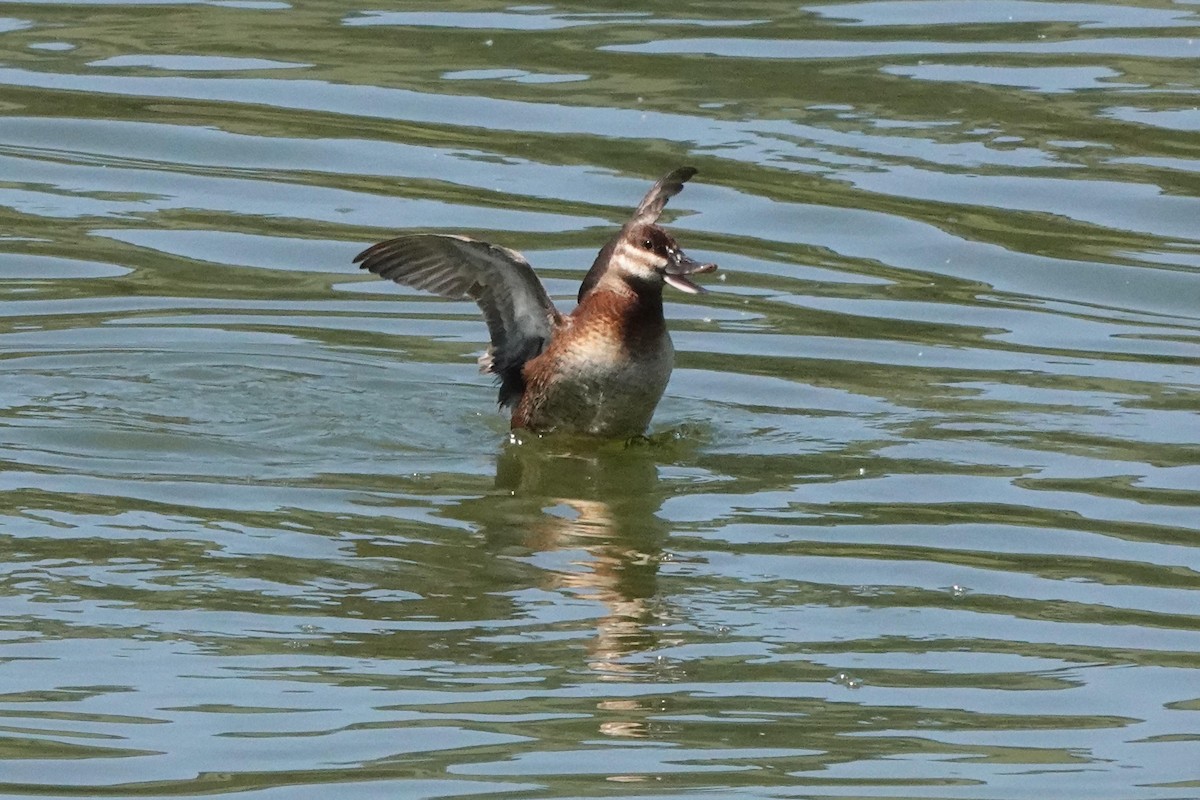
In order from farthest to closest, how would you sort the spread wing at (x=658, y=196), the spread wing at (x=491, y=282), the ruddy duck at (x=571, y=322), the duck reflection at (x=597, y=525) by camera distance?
1. the spread wing at (x=658, y=196)
2. the ruddy duck at (x=571, y=322)
3. the spread wing at (x=491, y=282)
4. the duck reflection at (x=597, y=525)

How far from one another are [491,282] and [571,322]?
428 mm

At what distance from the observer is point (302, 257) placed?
13008mm

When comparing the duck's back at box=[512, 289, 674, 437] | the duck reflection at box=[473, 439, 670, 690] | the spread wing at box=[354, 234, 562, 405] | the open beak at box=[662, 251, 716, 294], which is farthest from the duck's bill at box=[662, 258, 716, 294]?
the duck reflection at box=[473, 439, 670, 690]

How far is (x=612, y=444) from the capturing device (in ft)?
35.4

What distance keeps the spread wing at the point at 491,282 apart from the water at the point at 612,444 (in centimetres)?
34

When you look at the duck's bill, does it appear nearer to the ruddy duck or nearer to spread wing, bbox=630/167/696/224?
the ruddy duck

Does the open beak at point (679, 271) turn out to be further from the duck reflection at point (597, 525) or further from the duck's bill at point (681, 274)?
the duck reflection at point (597, 525)

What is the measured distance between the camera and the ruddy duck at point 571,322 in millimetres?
10477

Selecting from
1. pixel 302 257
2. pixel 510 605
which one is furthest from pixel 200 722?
pixel 302 257

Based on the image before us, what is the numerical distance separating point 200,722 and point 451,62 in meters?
9.62

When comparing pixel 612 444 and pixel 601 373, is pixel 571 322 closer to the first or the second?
pixel 601 373

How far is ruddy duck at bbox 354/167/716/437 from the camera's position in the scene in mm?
10477

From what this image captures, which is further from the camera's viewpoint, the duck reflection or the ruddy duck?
the ruddy duck

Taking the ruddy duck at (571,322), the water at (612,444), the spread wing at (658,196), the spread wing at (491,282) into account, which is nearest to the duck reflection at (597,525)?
the water at (612,444)
